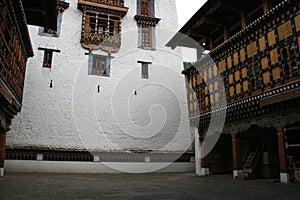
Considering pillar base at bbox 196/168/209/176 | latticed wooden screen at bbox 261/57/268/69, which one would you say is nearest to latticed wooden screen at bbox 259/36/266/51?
latticed wooden screen at bbox 261/57/268/69

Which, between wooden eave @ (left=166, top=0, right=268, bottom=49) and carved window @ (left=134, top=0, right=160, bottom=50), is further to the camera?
carved window @ (left=134, top=0, right=160, bottom=50)

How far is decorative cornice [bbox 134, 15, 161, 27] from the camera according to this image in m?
17.4

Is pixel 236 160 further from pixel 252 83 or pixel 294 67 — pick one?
pixel 294 67

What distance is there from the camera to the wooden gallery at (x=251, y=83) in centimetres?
833

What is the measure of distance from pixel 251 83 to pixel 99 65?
30.9 ft

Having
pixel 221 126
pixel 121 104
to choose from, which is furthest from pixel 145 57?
pixel 221 126

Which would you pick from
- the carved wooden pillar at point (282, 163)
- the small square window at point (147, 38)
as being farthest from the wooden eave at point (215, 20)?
the carved wooden pillar at point (282, 163)

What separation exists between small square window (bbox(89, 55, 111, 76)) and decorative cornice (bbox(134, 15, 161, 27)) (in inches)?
134

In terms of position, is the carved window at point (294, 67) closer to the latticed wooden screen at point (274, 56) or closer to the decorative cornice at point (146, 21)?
the latticed wooden screen at point (274, 56)

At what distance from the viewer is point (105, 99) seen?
1564cm

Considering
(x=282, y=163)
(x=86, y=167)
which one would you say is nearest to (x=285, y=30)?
(x=282, y=163)

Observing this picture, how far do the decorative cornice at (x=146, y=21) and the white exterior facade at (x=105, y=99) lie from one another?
1.21ft

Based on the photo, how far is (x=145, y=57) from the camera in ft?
56.7

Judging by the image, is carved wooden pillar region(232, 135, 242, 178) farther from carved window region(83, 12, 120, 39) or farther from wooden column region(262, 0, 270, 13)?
carved window region(83, 12, 120, 39)
